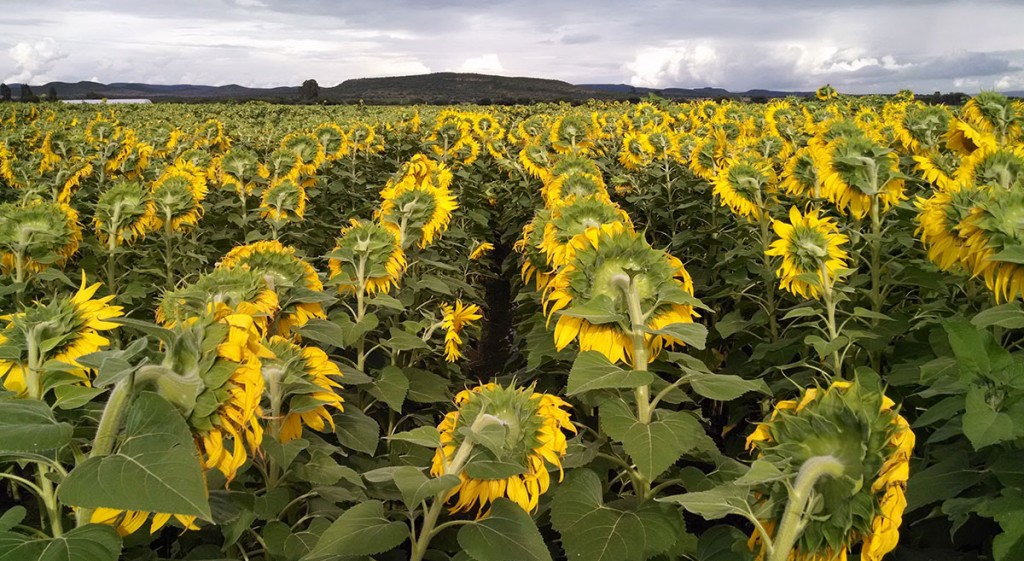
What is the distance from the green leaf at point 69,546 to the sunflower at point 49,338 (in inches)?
17.0

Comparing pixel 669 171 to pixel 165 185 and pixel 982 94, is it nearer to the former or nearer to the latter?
pixel 982 94

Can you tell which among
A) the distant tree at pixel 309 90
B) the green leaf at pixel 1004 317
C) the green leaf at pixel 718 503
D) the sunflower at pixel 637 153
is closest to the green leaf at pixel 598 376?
the green leaf at pixel 718 503

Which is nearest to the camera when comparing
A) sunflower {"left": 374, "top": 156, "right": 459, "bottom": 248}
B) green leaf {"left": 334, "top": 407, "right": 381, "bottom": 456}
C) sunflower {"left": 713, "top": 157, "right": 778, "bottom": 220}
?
green leaf {"left": 334, "top": 407, "right": 381, "bottom": 456}

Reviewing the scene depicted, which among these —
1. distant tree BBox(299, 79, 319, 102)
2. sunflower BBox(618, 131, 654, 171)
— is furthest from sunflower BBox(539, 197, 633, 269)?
distant tree BBox(299, 79, 319, 102)

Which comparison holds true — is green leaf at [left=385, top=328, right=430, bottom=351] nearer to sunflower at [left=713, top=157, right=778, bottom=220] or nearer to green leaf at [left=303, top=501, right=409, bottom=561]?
green leaf at [left=303, top=501, right=409, bottom=561]

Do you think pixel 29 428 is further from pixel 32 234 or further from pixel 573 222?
pixel 32 234

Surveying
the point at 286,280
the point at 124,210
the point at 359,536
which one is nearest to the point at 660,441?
the point at 359,536

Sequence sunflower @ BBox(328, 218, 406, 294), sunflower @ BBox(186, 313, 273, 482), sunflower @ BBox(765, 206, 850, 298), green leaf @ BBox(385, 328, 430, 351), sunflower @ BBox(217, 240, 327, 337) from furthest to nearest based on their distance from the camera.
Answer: sunflower @ BBox(328, 218, 406, 294) < green leaf @ BBox(385, 328, 430, 351) < sunflower @ BBox(765, 206, 850, 298) < sunflower @ BBox(217, 240, 327, 337) < sunflower @ BBox(186, 313, 273, 482)

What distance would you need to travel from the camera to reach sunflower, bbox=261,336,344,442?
177 centimetres

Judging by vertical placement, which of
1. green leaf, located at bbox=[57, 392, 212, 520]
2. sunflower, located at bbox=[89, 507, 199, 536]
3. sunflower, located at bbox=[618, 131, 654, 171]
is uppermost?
sunflower, located at bbox=[618, 131, 654, 171]

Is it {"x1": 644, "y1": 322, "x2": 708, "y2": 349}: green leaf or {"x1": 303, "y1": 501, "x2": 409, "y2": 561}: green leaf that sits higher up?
{"x1": 644, "y1": 322, "x2": 708, "y2": 349}: green leaf

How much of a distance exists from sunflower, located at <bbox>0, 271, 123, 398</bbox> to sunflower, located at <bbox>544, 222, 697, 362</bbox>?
1120mm

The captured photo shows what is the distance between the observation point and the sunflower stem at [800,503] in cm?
110

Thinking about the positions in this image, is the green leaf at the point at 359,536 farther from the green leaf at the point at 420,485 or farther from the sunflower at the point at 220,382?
the sunflower at the point at 220,382
